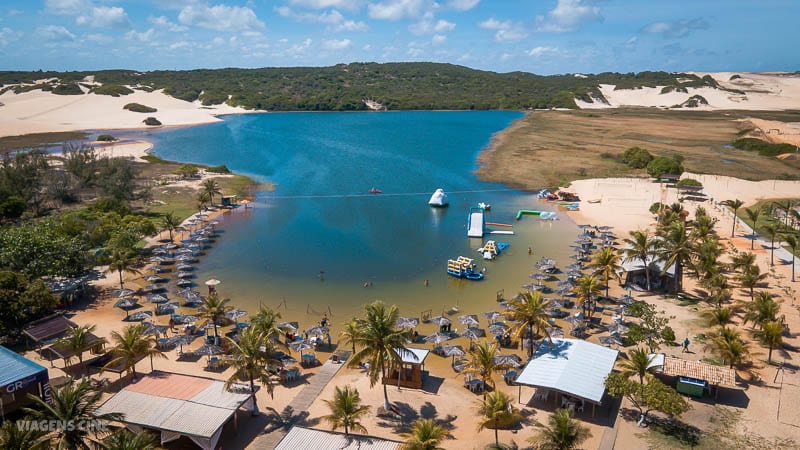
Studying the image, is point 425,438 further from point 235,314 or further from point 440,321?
point 235,314

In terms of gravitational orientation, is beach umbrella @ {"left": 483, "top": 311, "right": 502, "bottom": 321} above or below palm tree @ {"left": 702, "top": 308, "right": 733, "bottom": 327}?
below

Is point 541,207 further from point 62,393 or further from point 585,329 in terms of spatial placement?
point 62,393

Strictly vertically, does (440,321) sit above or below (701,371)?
below

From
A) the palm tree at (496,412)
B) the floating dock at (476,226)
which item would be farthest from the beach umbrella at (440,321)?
the floating dock at (476,226)

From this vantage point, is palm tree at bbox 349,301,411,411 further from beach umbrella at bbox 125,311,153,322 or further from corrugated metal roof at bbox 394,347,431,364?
beach umbrella at bbox 125,311,153,322

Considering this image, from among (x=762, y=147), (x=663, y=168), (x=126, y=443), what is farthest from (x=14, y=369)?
(x=762, y=147)

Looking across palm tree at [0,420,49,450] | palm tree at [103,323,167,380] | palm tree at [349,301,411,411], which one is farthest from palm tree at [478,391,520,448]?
palm tree at [103,323,167,380]

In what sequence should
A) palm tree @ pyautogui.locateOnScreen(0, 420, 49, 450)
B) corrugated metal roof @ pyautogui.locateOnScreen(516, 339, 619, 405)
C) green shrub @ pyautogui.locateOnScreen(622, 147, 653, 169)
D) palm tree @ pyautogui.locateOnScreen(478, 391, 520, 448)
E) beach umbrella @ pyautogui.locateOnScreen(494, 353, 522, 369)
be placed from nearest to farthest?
palm tree @ pyautogui.locateOnScreen(0, 420, 49, 450) < palm tree @ pyautogui.locateOnScreen(478, 391, 520, 448) < corrugated metal roof @ pyautogui.locateOnScreen(516, 339, 619, 405) < beach umbrella @ pyautogui.locateOnScreen(494, 353, 522, 369) < green shrub @ pyautogui.locateOnScreen(622, 147, 653, 169)
